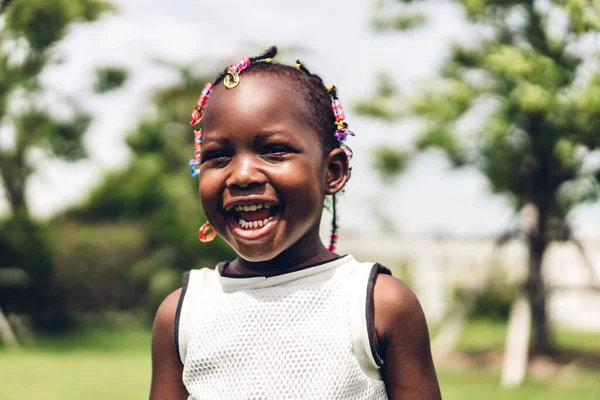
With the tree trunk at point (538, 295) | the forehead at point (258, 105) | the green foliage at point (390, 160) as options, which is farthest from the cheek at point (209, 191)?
the green foliage at point (390, 160)

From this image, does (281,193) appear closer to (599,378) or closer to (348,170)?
(348,170)

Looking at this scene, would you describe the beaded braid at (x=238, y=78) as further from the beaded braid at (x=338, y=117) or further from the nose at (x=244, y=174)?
the nose at (x=244, y=174)

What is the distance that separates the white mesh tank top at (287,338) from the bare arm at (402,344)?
0.03 m

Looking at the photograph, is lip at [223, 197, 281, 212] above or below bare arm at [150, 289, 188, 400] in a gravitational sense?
above

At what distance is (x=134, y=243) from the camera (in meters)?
14.1

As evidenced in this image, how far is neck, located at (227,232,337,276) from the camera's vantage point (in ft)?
5.94

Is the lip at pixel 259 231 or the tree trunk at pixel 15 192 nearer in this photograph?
the lip at pixel 259 231

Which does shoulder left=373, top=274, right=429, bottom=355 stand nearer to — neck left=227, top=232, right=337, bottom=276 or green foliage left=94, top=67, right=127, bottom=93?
neck left=227, top=232, right=337, bottom=276

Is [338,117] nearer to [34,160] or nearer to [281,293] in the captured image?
[281,293]

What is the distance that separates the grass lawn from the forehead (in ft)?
19.0

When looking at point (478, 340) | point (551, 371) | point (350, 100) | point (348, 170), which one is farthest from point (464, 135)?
point (348, 170)

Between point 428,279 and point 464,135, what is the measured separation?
713 centimetres

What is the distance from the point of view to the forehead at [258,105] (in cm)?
171

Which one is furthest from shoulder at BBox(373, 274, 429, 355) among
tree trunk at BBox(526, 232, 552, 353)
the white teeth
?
tree trunk at BBox(526, 232, 552, 353)
